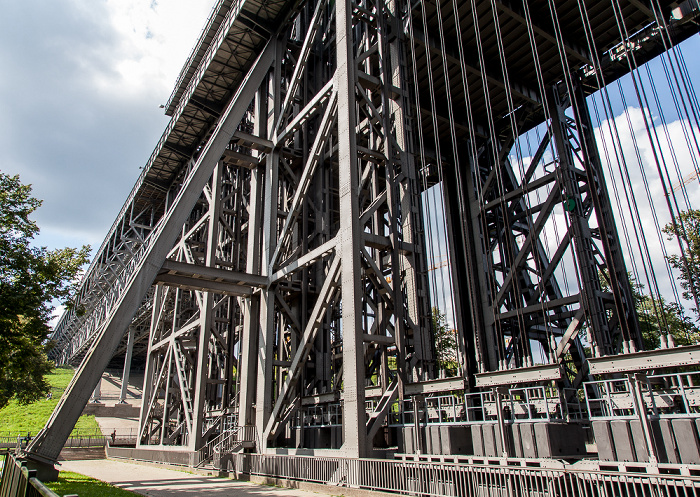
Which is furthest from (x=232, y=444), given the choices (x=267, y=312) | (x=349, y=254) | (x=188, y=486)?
(x=349, y=254)

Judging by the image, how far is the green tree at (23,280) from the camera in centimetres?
1920

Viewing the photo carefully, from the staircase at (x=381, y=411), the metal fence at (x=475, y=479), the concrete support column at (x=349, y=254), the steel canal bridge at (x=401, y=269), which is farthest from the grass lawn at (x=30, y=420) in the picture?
the concrete support column at (x=349, y=254)

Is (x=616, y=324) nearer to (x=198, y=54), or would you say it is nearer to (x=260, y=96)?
(x=260, y=96)

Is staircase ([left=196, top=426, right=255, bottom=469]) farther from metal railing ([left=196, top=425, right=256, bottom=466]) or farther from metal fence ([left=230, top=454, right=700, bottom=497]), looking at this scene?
metal fence ([left=230, top=454, right=700, bottom=497])

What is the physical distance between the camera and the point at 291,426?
19.1 m

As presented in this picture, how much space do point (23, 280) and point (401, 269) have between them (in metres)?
14.8

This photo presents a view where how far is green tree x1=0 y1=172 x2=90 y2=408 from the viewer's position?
756 inches

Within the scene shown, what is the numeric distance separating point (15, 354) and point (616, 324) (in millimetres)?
24897

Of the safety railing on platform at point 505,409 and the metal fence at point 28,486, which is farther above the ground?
the safety railing on platform at point 505,409

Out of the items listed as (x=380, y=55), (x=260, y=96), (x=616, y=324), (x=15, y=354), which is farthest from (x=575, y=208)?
(x=15, y=354)

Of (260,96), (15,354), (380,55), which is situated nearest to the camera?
(380,55)

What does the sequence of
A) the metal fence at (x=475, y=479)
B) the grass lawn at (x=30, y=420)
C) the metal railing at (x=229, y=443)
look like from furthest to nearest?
the grass lawn at (x=30, y=420)
the metal railing at (x=229, y=443)
the metal fence at (x=475, y=479)

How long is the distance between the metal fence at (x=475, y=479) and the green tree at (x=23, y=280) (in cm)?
1183

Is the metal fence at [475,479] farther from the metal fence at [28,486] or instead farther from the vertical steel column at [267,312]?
the metal fence at [28,486]
